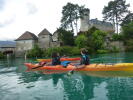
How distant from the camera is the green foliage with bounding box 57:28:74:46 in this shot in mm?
62191

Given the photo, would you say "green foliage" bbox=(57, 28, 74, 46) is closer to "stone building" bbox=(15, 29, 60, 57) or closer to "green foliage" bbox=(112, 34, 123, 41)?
"stone building" bbox=(15, 29, 60, 57)

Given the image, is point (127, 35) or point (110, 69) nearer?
point (110, 69)

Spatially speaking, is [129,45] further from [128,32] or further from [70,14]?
[70,14]

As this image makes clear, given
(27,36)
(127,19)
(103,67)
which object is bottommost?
(103,67)

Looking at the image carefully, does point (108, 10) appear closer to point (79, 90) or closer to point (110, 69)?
point (110, 69)

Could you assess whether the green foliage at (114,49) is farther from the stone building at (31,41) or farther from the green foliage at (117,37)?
the stone building at (31,41)

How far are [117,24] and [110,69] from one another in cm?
5917

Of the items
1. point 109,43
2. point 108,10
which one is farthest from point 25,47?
point 108,10

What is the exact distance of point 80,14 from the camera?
217 ft

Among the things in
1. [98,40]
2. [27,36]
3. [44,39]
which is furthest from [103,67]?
[27,36]

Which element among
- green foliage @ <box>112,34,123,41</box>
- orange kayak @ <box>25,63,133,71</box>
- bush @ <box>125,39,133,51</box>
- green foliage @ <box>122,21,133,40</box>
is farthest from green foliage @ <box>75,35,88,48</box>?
orange kayak @ <box>25,63,133,71</box>

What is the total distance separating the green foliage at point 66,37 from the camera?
6219 cm

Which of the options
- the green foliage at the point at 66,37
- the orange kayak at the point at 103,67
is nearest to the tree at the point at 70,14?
the green foliage at the point at 66,37

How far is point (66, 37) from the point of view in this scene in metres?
62.5
